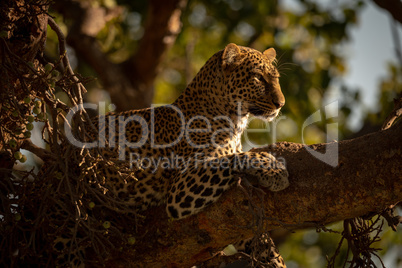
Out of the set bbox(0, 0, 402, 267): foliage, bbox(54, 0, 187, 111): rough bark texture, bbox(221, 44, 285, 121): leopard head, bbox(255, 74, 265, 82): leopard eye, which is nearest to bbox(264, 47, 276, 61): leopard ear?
bbox(221, 44, 285, 121): leopard head

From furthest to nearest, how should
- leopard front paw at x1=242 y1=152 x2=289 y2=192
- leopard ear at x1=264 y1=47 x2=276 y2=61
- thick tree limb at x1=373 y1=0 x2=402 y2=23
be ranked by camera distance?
leopard ear at x1=264 y1=47 x2=276 y2=61, leopard front paw at x1=242 y1=152 x2=289 y2=192, thick tree limb at x1=373 y1=0 x2=402 y2=23

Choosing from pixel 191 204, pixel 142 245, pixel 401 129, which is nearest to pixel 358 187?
pixel 401 129

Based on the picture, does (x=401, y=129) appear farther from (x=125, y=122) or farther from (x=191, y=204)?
(x=125, y=122)

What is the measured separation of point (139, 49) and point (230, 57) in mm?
5958

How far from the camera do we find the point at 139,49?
13.1 metres

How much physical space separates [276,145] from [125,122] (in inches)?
81.9

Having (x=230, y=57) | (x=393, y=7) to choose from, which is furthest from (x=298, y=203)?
(x=230, y=57)

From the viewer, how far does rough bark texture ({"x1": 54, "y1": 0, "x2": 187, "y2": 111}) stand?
1242cm

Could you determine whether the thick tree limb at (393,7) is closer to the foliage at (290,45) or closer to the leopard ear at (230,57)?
the leopard ear at (230,57)

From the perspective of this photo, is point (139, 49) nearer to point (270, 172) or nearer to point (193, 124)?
point (193, 124)

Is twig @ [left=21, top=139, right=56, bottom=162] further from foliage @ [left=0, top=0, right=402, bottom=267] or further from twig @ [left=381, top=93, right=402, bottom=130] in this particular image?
foliage @ [left=0, top=0, right=402, bottom=267]

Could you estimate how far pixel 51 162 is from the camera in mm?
5840

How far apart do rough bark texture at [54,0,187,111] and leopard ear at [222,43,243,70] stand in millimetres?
5145

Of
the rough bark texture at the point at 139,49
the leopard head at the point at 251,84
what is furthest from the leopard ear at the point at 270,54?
the rough bark texture at the point at 139,49
